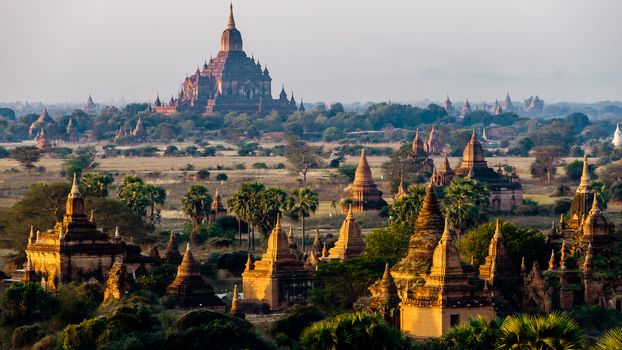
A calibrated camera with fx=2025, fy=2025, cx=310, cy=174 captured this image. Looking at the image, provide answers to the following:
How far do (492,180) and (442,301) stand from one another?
195ft

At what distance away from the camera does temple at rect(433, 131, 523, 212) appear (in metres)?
113

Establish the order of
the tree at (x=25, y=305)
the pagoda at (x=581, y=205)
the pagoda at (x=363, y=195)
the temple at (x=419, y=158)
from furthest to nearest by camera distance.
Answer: the temple at (x=419, y=158) → the pagoda at (x=363, y=195) → the pagoda at (x=581, y=205) → the tree at (x=25, y=305)

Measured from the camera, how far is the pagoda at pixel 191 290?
6119cm

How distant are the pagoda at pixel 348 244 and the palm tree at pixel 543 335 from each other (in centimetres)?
3198

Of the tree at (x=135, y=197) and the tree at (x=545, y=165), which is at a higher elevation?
the tree at (x=135, y=197)

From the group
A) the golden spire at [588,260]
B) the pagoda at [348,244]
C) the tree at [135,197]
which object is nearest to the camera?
the golden spire at [588,260]

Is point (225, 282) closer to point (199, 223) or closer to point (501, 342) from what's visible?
point (199, 223)

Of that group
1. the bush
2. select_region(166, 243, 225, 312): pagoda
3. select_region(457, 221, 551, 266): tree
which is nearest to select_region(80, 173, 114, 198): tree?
select_region(457, 221, 551, 266): tree

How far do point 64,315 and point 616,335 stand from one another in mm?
24619

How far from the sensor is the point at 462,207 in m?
84.4

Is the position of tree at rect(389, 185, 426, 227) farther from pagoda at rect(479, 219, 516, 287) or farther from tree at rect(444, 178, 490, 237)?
pagoda at rect(479, 219, 516, 287)

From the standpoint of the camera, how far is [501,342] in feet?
139

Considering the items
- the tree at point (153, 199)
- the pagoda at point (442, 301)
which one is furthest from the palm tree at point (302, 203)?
the pagoda at point (442, 301)

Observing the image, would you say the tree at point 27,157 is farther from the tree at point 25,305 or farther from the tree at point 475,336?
the tree at point 475,336
